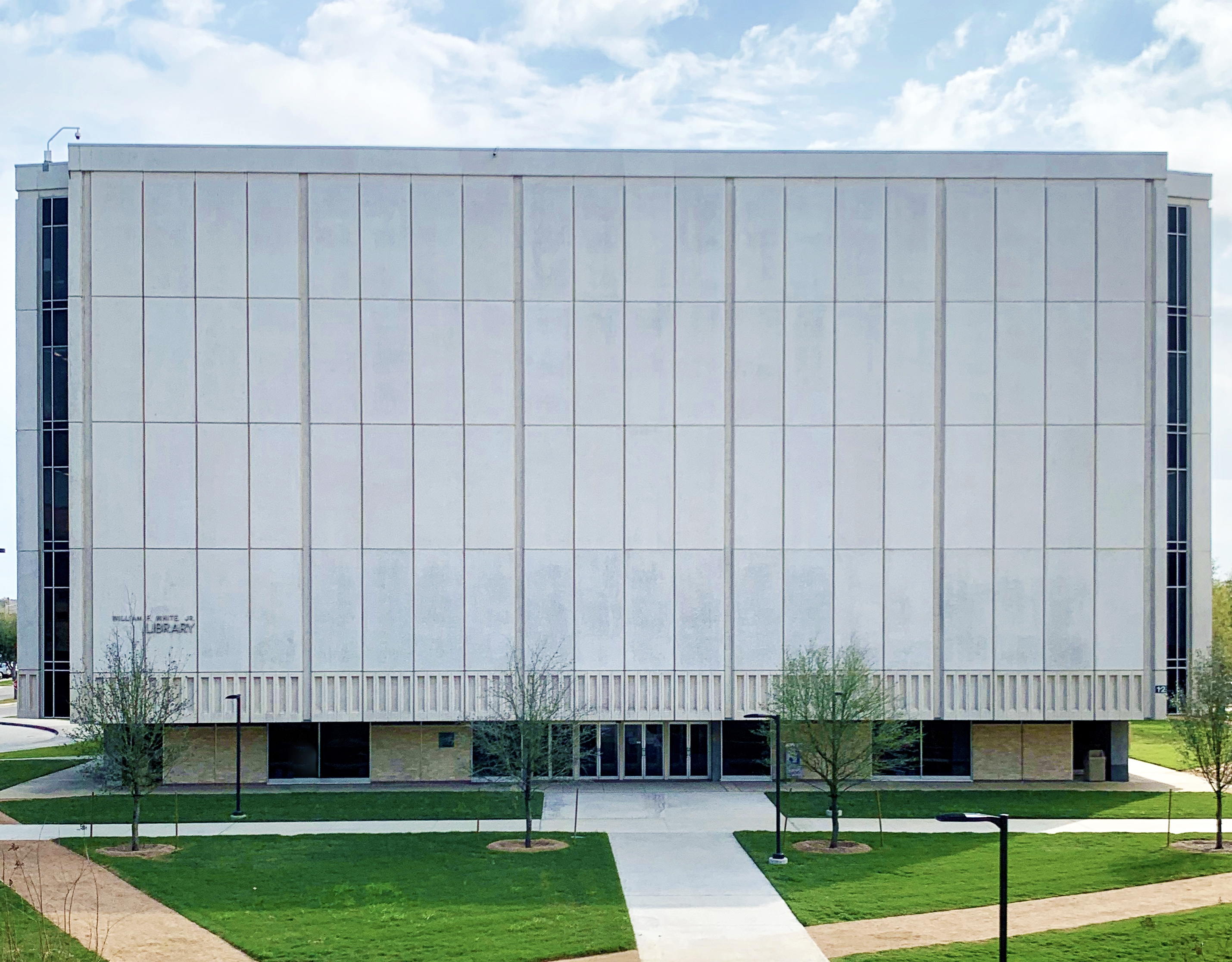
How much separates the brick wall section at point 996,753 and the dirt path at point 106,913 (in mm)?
25825

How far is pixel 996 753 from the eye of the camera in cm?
3800

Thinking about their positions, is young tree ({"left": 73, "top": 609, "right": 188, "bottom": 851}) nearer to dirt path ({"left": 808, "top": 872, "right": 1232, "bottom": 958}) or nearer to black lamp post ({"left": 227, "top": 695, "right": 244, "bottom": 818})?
black lamp post ({"left": 227, "top": 695, "right": 244, "bottom": 818})

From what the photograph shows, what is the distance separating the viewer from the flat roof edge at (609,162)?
3659 cm

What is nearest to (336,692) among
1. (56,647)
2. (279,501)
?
(279,501)

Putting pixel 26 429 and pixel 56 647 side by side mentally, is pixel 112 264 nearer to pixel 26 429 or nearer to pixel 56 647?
pixel 26 429

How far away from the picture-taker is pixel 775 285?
3719cm

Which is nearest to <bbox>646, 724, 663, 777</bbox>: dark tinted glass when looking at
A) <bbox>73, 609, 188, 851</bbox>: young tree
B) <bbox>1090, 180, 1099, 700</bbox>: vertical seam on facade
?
<bbox>1090, 180, 1099, 700</bbox>: vertical seam on facade

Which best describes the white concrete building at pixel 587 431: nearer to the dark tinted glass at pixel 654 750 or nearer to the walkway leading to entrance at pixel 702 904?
the dark tinted glass at pixel 654 750

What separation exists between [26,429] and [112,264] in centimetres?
617

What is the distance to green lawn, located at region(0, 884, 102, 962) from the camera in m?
18.4

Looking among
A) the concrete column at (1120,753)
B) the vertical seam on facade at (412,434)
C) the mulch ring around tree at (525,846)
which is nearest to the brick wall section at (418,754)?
the vertical seam on facade at (412,434)

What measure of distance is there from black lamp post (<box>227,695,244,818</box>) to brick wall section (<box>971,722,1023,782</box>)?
2325 centimetres

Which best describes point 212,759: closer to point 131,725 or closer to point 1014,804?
point 131,725

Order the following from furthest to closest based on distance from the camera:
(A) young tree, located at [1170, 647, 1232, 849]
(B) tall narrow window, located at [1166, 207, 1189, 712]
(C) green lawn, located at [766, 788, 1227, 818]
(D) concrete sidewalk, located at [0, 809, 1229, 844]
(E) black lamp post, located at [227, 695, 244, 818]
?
(B) tall narrow window, located at [1166, 207, 1189, 712] < (C) green lawn, located at [766, 788, 1227, 818] < (E) black lamp post, located at [227, 695, 244, 818] < (D) concrete sidewalk, located at [0, 809, 1229, 844] < (A) young tree, located at [1170, 647, 1232, 849]
